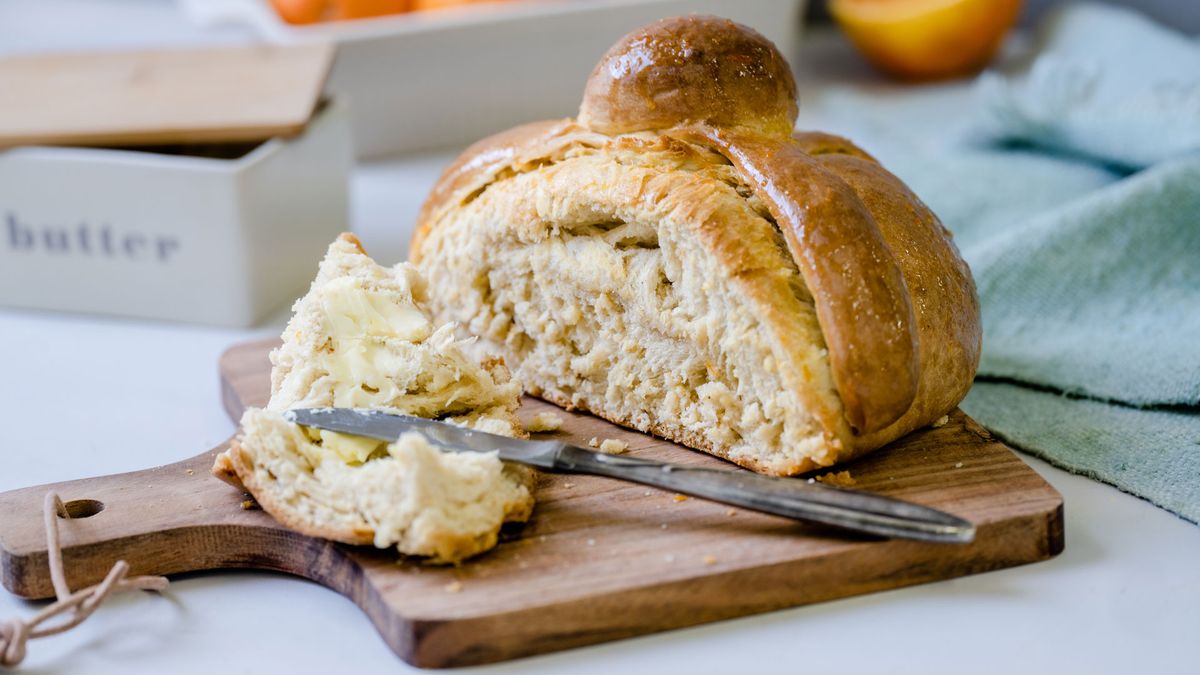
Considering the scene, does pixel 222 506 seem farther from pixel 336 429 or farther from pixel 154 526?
pixel 336 429

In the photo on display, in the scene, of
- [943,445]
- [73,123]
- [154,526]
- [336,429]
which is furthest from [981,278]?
[73,123]

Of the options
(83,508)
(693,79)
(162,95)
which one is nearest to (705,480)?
(693,79)

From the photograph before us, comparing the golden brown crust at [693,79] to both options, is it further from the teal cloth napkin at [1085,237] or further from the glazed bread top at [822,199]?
the teal cloth napkin at [1085,237]

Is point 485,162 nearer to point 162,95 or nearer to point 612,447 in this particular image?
point 612,447

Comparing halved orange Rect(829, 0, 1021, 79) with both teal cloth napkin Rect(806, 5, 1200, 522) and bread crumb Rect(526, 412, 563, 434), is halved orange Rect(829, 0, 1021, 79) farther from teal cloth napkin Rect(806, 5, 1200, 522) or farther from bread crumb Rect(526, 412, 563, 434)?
bread crumb Rect(526, 412, 563, 434)

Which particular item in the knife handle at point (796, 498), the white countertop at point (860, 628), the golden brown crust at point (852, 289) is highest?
the golden brown crust at point (852, 289)

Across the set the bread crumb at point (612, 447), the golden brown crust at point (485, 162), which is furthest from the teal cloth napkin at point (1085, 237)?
the golden brown crust at point (485, 162)
